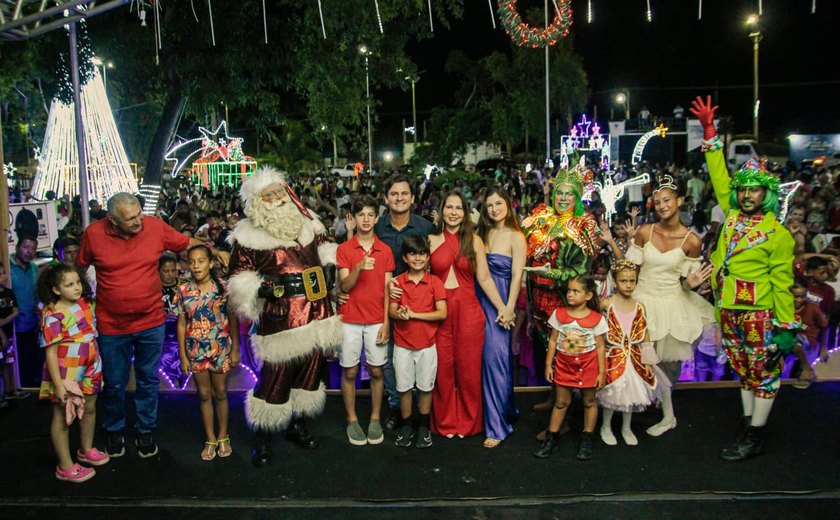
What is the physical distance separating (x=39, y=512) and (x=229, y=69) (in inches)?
376

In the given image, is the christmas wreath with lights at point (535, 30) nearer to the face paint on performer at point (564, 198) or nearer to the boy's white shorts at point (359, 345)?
the face paint on performer at point (564, 198)

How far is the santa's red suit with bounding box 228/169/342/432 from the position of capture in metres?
4.96

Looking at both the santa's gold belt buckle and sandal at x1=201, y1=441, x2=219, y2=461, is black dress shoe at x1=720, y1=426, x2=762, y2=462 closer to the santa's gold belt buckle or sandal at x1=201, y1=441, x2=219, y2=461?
the santa's gold belt buckle

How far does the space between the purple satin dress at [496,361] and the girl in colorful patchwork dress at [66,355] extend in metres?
2.86

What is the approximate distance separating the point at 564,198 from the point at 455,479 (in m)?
2.37

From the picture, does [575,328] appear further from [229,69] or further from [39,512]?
[229,69]

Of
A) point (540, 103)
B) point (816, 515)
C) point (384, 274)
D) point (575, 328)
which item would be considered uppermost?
point (540, 103)

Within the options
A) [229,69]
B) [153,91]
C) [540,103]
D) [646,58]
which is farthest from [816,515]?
[646,58]

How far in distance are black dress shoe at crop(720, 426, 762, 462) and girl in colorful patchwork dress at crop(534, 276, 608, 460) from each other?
96cm

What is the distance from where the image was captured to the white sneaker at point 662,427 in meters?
5.43

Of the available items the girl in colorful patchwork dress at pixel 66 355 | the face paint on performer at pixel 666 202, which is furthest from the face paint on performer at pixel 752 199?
the girl in colorful patchwork dress at pixel 66 355

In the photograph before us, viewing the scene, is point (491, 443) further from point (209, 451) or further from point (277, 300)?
point (209, 451)

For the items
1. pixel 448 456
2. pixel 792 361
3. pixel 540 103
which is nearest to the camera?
pixel 448 456

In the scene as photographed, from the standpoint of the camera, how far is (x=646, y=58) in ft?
133
